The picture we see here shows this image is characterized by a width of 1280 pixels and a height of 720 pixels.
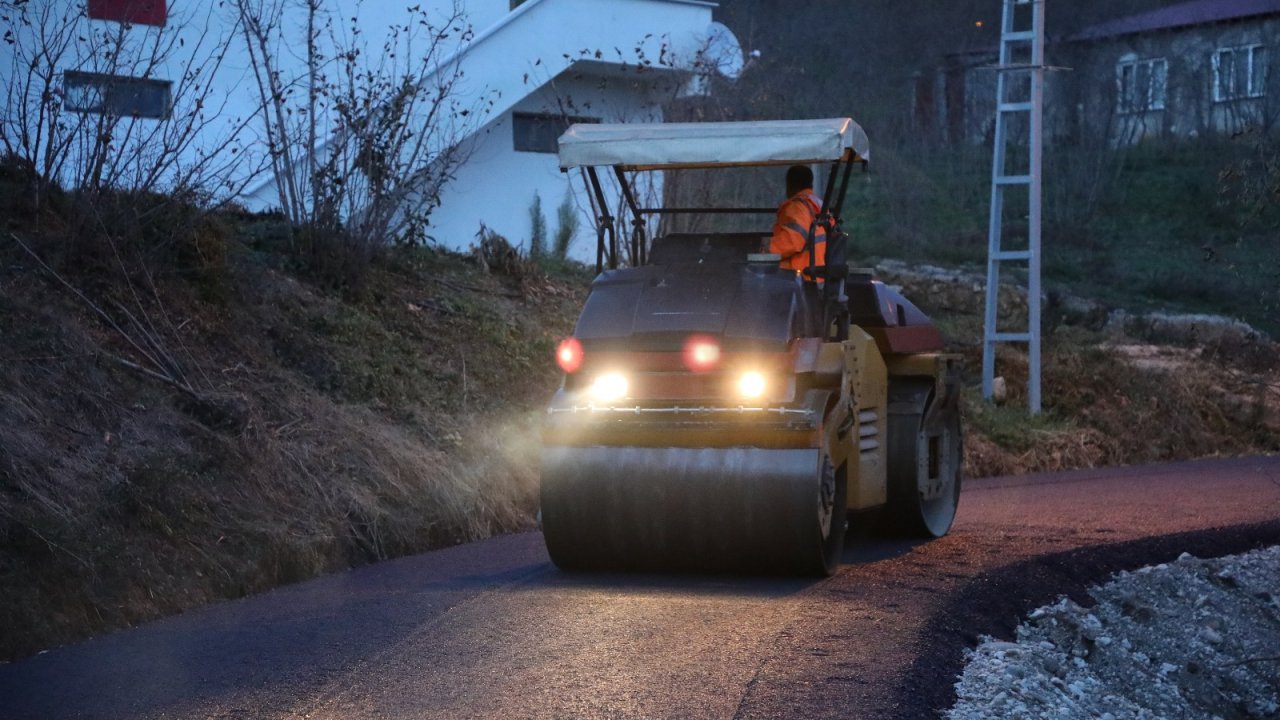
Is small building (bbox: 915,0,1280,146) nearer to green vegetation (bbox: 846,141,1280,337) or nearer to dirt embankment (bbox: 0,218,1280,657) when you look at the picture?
green vegetation (bbox: 846,141,1280,337)

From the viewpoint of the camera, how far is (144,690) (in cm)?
667

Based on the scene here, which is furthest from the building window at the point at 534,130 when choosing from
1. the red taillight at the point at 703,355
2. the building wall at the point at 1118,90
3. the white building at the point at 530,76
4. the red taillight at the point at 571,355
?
the building wall at the point at 1118,90

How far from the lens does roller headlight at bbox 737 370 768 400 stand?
29.3 ft

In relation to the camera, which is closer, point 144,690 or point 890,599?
point 144,690

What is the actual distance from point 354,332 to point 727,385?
6.91 metres

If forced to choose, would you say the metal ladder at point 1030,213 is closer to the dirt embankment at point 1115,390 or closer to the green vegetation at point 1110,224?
the dirt embankment at point 1115,390

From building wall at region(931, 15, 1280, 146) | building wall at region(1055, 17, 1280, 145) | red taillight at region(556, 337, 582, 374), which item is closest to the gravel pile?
red taillight at region(556, 337, 582, 374)

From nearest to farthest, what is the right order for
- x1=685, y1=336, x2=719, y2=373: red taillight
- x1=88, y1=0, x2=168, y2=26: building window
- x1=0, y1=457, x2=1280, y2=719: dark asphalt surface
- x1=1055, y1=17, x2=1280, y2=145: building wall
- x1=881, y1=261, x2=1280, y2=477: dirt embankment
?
1. x1=0, y1=457, x2=1280, y2=719: dark asphalt surface
2. x1=685, y1=336, x2=719, y2=373: red taillight
3. x1=88, y1=0, x2=168, y2=26: building window
4. x1=881, y1=261, x2=1280, y2=477: dirt embankment
5. x1=1055, y1=17, x2=1280, y2=145: building wall

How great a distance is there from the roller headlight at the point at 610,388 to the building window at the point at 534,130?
13962 millimetres

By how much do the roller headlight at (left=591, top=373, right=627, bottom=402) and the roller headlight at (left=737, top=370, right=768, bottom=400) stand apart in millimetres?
677

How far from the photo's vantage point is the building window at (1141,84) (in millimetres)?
43644

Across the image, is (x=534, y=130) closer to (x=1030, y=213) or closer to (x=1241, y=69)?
(x=1030, y=213)

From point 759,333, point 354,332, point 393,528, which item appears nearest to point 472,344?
point 354,332

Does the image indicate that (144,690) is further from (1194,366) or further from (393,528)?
(1194,366)
